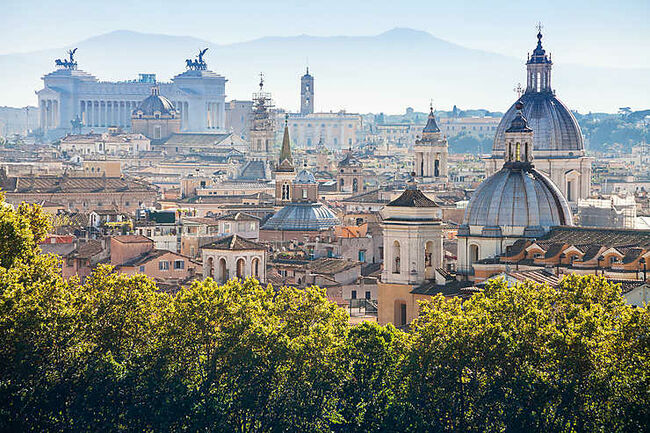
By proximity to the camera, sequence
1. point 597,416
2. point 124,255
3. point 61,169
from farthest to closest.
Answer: point 61,169, point 124,255, point 597,416

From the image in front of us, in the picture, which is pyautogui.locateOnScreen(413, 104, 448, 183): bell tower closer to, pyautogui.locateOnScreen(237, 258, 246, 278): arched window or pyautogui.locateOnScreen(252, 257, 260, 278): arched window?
pyautogui.locateOnScreen(252, 257, 260, 278): arched window

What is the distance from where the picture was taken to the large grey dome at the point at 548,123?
10875 centimetres

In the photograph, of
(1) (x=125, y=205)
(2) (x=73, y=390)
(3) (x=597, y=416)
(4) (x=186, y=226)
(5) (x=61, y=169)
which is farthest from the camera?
(5) (x=61, y=169)

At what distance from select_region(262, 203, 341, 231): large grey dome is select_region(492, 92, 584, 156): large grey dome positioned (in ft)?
33.3

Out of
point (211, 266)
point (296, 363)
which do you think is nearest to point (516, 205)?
point (211, 266)

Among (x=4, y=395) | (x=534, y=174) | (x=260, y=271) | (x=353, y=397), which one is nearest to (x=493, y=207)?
(x=534, y=174)

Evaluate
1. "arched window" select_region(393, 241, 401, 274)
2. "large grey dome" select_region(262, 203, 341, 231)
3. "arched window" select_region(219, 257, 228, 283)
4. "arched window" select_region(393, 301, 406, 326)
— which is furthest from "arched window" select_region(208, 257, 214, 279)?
"large grey dome" select_region(262, 203, 341, 231)

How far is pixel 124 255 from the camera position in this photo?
80.3 m

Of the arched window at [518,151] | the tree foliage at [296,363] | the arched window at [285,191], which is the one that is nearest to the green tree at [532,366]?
the tree foliage at [296,363]

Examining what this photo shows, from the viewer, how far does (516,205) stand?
7244 centimetres

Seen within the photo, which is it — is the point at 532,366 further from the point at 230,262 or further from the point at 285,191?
Result: the point at 285,191

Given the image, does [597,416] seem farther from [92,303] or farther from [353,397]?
[92,303]

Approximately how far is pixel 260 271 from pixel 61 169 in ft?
365

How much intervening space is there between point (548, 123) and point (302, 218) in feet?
46.7
